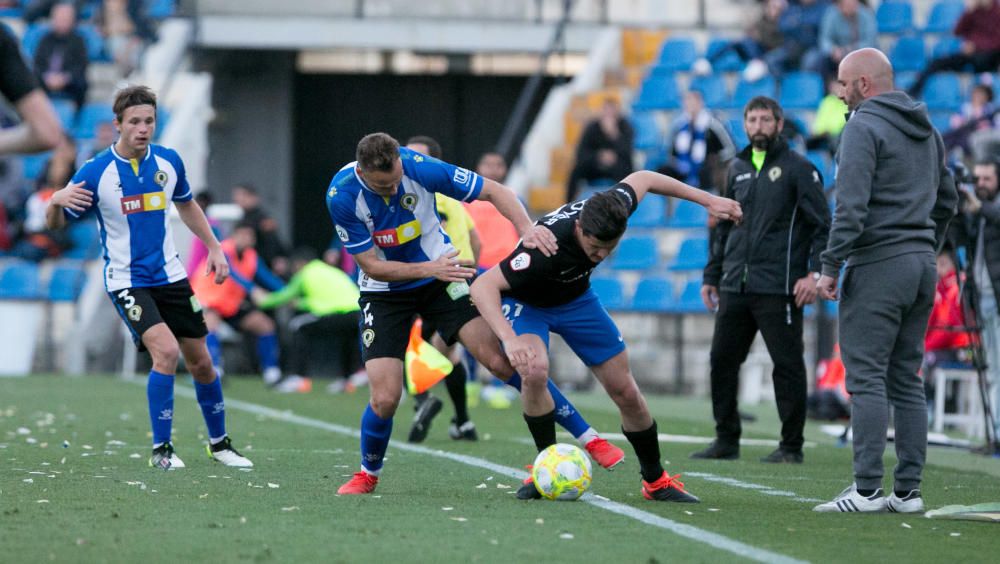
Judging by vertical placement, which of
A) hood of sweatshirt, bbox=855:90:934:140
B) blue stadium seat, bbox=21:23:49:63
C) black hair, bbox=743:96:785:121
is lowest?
hood of sweatshirt, bbox=855:90:934:140

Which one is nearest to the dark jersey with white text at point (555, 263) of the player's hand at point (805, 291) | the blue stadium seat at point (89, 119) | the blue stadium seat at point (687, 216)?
the player's hand at point (805, 291)

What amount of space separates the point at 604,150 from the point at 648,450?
1211 cm

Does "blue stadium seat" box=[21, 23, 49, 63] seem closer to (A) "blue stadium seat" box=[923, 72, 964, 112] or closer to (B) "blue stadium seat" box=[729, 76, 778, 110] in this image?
(B) "blue stadium seat" box=[729, 76, 778, 110]

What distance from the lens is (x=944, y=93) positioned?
19016 millimetres

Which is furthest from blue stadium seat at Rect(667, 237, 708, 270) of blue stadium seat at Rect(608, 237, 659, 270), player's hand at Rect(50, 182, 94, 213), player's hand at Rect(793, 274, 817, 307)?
player's hand at Rect(50, 182, 94, 213)

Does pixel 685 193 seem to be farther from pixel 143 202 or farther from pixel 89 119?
pixel 89 119

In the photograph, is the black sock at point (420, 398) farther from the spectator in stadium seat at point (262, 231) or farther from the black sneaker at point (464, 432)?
the spectator in stadium seat at point (262, 231)

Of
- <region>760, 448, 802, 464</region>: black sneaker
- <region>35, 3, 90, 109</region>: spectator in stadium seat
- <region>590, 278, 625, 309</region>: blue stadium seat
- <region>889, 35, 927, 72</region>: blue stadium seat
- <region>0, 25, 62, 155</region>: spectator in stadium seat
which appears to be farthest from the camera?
<region>35, 3, 90, 109</region>: spectator in stadium seat

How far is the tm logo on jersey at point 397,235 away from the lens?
7.96 meters

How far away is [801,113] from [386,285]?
12515 millimetres

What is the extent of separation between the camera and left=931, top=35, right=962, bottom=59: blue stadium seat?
19.8 meters

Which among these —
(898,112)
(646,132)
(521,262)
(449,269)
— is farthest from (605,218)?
(646,132)

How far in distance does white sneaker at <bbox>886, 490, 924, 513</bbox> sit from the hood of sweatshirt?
1.65 metres

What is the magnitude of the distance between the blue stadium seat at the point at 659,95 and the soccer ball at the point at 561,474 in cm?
1388
